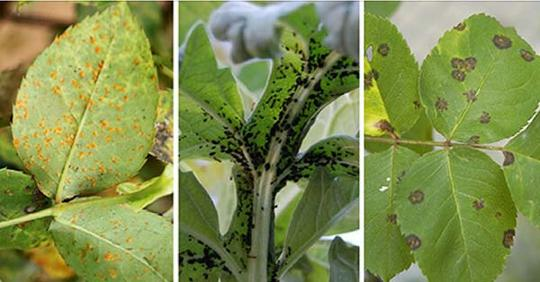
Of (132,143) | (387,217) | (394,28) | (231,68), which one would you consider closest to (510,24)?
(394,28)

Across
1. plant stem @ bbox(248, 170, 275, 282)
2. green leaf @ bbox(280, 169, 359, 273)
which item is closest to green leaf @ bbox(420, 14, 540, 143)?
green leaf @ bbox(280, 169, 359, 273)

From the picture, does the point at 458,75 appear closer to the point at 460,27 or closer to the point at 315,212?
the point at 460,27

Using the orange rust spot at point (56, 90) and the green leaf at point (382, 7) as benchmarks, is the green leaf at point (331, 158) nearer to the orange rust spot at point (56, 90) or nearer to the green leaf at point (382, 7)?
the green leaf at point (382, 7)

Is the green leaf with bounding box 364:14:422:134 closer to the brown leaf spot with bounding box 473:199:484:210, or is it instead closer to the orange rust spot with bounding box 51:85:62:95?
the brown leaf spot with bounding box 473:199:484:210

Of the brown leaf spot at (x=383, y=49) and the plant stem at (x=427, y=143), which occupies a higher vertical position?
the brown leaf spot at (x=383, y=49)

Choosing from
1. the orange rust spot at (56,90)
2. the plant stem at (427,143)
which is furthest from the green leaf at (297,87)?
the orange rust spot at (56,90)

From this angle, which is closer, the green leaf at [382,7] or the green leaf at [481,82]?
the green leaf at [481,82]

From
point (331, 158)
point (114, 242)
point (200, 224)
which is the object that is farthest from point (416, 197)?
point (114, 242)
